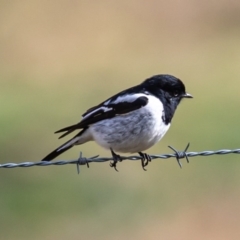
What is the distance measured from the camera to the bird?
6.16 meters

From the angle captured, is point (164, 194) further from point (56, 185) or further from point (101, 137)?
point (101, 137)

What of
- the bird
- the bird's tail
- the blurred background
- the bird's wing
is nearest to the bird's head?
the bird

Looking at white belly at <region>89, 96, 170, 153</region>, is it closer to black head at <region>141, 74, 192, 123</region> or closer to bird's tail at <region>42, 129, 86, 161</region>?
black head at <region>141, 74, 192, 123</region>

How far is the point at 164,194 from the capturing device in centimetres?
1035

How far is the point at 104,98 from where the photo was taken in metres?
16.2

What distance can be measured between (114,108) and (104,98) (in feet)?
32.0

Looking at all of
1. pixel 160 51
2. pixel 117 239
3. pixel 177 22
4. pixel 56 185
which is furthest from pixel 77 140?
pixel 177 22

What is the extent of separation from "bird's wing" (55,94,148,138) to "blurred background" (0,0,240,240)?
2.81 meters

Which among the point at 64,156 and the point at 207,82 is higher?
the point at 207,82

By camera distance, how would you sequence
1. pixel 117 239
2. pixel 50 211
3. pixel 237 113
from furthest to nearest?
1. pixel 237 113
2. pixel 50 211
3. pixel 117 239

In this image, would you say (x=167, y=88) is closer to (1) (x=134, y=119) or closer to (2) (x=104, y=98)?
(1) (x=134, y=119)

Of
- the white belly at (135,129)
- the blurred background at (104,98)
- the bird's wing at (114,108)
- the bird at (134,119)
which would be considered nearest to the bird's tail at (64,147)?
the bird at (134,119)

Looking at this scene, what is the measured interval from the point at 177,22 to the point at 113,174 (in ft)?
45.0

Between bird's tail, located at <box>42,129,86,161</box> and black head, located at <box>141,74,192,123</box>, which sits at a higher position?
black head, located at <box>141,74,192,123</box>
